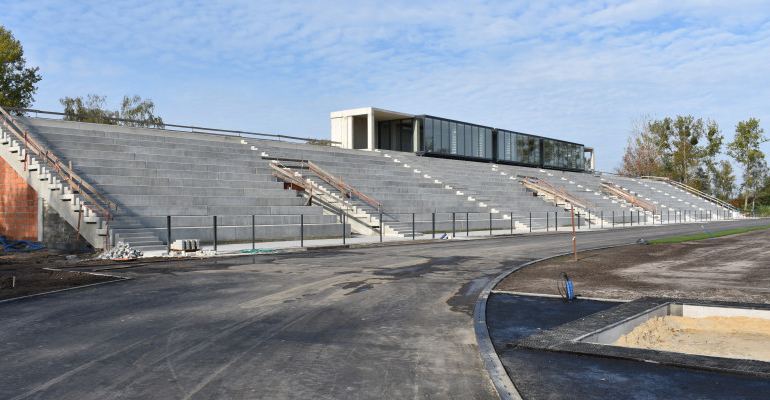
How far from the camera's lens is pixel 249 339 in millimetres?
6766

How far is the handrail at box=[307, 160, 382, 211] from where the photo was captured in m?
30.3

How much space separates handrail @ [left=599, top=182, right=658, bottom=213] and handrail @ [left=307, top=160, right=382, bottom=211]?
3446cm

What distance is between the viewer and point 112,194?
21.6 meters

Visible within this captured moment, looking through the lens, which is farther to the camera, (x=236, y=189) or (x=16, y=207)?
(x=236, y=189)

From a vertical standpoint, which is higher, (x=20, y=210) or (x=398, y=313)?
(x=20, y=210)

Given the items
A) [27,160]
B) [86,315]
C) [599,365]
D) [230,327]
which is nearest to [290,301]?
[230,327]

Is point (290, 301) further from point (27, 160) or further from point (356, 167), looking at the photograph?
point (356, 167)

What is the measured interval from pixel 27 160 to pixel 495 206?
91.3ft

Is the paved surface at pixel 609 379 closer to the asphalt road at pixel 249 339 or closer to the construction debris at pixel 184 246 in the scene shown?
the asphalt road at pixel 249 339

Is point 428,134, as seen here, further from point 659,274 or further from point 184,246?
point 659,274

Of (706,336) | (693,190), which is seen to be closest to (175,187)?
(706,336)

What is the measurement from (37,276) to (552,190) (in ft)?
138

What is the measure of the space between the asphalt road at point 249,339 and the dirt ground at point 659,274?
1575 millimetres

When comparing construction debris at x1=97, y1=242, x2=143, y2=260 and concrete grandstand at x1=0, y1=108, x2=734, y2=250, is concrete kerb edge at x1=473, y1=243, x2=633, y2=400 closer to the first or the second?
construction debris at x1=97, y1=242, x2=143, y2=260
